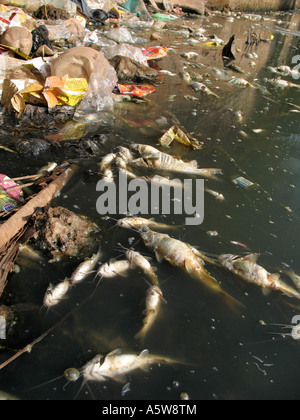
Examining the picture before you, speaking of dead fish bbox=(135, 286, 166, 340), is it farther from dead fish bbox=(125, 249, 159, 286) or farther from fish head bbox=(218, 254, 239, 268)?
fish head bbox=(218, 254, 239, 268)

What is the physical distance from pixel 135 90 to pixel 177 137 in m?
1.67

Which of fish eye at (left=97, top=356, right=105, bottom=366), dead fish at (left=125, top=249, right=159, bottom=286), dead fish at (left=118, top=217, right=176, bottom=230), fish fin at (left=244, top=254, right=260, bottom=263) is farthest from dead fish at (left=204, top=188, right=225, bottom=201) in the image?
fish eye at (left=97, top=356, right=105, bottom=366)

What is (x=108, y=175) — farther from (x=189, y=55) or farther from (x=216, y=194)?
(x=189, y=55)

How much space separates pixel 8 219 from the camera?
106 inches

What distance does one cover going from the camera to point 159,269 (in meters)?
2.73

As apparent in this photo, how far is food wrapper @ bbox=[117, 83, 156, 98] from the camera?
5590mm

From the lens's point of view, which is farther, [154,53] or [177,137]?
[154,53]

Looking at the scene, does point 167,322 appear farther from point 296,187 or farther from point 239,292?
point 296,187

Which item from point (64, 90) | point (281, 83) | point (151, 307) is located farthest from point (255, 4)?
point (151, 307)

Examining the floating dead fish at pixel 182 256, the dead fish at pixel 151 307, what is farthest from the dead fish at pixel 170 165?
the dead fish at pixel 151 307

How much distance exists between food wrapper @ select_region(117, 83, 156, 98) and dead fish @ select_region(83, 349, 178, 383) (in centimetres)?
449

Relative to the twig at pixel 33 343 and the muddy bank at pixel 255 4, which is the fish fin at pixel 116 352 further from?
the muddy bank at pixel 255 4

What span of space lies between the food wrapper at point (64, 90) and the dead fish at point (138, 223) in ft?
7.78

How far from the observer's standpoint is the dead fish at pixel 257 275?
2.67m
